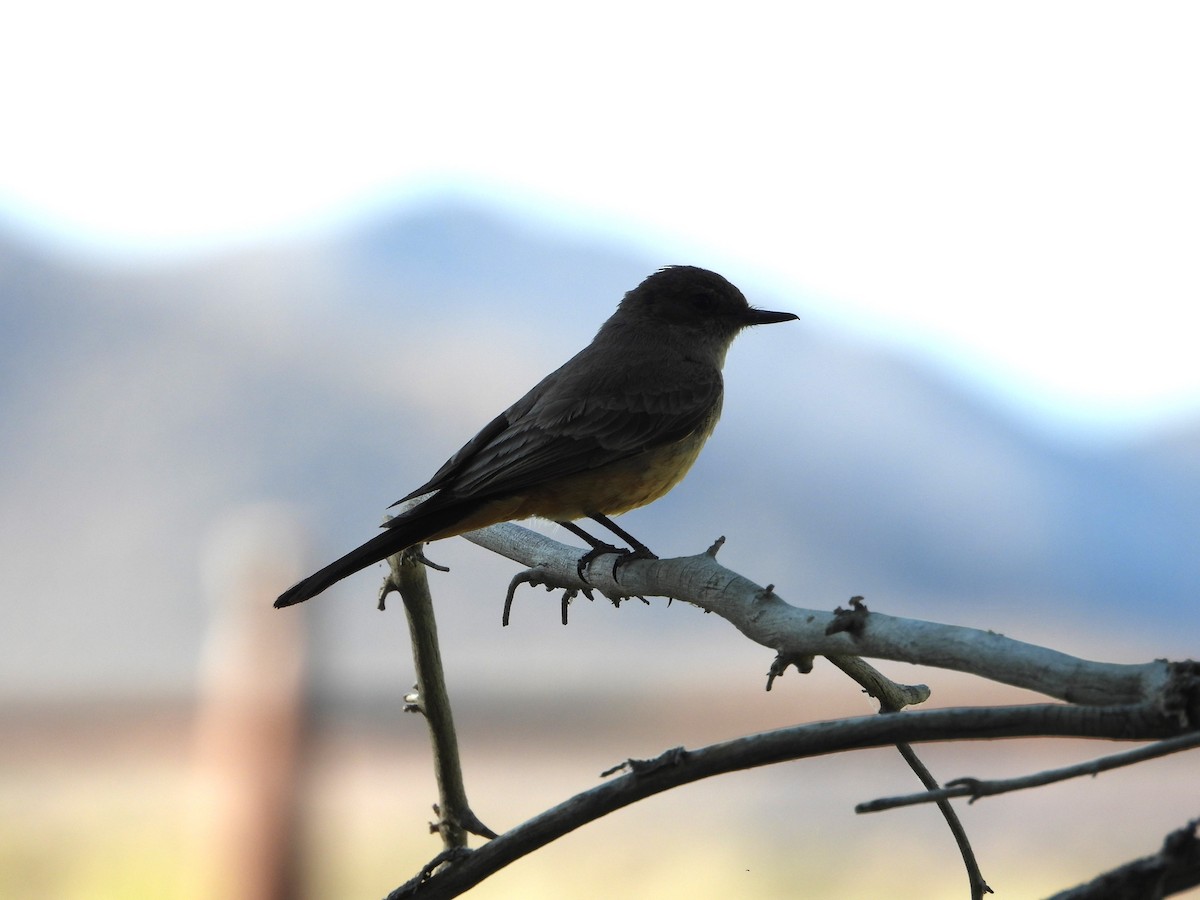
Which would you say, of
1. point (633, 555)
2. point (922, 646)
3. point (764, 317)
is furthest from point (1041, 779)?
point (764, 317)

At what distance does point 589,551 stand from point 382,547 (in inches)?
25.9

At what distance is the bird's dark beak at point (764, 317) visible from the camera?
5814 millimetres

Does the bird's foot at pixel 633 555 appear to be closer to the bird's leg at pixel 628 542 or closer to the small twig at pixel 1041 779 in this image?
the bird's leg at pixel 628 542

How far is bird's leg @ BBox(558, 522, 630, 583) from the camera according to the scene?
11.6ft

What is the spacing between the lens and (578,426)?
4.85 m

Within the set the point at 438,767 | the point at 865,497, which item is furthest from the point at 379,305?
the point at 438,767

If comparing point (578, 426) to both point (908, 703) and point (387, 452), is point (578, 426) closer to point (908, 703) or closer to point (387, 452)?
point (908, 703)

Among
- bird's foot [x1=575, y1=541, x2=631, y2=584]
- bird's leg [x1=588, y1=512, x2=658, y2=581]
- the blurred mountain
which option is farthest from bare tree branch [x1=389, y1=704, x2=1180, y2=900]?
the blurred mountain

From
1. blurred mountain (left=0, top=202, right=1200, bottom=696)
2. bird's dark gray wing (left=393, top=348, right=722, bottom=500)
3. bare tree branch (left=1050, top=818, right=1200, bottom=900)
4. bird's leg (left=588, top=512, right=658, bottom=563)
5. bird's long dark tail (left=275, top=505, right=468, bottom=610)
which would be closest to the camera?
bare tree branch (left=1050, top=818, right=1200, bottom=900)

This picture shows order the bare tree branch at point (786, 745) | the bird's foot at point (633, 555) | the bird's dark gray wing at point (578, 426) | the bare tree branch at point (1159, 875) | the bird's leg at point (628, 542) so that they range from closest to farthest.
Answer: the bare tree branch at point (1159, 875)
the bare tree branch at point (786, 745)
the bird's foot at point (633, 555)
the bird's leg at point (628, 542)
the bird's dark gray wing at point (578, 426)

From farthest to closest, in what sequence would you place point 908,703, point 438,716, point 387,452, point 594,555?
point 387,452, point 594,555, point 438,716, point 908,703

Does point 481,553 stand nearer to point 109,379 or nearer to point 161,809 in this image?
point 109,379

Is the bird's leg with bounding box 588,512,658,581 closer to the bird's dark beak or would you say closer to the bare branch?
the bare branch

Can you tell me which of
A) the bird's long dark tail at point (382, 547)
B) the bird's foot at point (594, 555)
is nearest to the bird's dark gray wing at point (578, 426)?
the bird's long dark tail at point (382, 547)
